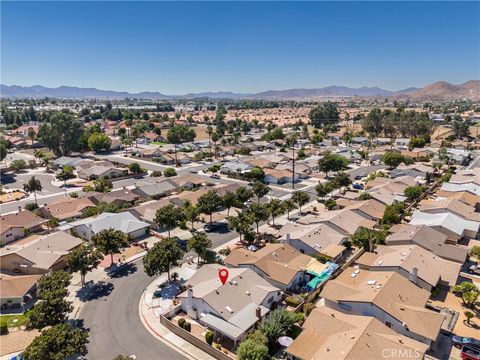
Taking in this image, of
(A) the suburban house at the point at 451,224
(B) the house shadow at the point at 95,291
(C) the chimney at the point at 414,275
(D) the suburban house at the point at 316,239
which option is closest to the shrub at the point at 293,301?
(D) the suburban house at the point at 316,239

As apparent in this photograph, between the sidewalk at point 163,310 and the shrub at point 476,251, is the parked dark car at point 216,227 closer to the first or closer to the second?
the sidewalk at point 163,310

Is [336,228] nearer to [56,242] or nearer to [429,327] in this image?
[429,327]

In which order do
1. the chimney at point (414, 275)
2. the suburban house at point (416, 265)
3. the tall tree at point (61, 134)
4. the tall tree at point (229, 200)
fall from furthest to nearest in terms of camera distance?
the tall tree at point (61, 134), the tall tree at point (229, 200), the suburban house at point (416, 265), the chimney at point (414, 275)

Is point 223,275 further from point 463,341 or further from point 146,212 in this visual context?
point 146,212

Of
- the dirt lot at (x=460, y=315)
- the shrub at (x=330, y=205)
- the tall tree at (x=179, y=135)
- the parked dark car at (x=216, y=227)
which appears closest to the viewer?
the dirt lot at (x=460, y=315)

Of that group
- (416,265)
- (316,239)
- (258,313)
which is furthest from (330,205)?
(258,313)

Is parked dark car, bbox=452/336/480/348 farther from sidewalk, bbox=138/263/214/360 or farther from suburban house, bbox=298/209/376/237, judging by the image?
suburban house, bbox=298/209/376/237
